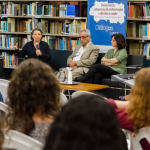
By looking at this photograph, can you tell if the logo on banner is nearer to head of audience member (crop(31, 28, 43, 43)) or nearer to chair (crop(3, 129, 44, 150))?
head of audience member (crop(31, 28, 43, 43))

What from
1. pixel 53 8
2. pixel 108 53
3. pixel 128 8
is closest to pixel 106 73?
pixel 108 53

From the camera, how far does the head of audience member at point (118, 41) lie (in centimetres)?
671

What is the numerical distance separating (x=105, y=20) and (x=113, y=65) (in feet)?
3.85

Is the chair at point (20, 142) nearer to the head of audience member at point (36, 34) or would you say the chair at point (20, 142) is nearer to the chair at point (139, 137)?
the chair at point (139, 137)

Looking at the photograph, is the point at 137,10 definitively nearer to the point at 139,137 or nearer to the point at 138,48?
the point at 138,48

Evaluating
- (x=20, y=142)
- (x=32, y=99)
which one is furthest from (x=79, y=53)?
(x=20, y=142)

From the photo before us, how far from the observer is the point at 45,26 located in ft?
28.3

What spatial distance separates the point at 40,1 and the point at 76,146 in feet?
26.6

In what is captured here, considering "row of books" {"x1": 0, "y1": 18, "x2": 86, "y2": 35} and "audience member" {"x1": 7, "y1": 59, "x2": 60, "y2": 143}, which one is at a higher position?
"row of books" {"x1": 0, "y1": 18, "x2": 86, "y2": 35}

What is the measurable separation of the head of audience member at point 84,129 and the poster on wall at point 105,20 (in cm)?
645

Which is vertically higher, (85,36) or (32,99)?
(85,36)

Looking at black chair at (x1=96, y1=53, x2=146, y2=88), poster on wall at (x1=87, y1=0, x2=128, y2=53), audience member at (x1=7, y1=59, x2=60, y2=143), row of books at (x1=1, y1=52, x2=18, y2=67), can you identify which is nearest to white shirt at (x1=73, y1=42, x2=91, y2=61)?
black chair at (x1=96, y1=53, x2=146, y2=88)

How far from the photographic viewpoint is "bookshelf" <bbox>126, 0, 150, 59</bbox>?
734 centimetres

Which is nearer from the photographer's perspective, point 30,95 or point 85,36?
point 30,95
